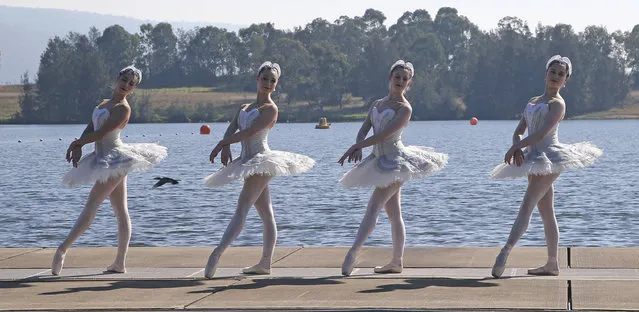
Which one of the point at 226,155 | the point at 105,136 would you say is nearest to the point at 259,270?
the point at 226,155

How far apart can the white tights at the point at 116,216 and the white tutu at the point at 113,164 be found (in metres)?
0.11

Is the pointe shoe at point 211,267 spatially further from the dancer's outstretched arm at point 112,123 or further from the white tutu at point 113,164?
the dancer's outstretched arm at point 112,123

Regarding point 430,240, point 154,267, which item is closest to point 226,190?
point 430,240

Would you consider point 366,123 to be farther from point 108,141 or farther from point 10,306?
point 10,306

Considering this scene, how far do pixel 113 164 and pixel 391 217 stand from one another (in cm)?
292

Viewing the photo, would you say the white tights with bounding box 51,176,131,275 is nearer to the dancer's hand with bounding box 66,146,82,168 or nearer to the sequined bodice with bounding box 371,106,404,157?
the dancer's hand with bounding box 66,146,82,168

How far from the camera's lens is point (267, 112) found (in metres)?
12.6

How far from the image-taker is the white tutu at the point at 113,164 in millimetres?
12711

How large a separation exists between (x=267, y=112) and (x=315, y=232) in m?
15.7

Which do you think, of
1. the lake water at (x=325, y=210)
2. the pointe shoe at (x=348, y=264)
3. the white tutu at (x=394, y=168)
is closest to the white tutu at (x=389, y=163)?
the white tutu at (x=394, y=168)

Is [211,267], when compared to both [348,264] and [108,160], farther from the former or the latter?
[108,160]

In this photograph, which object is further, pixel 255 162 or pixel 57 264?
pixel 57 264

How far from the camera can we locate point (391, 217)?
1281 centimetres

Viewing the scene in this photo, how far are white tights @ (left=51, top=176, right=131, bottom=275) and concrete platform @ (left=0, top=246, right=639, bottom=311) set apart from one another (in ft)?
0.72
